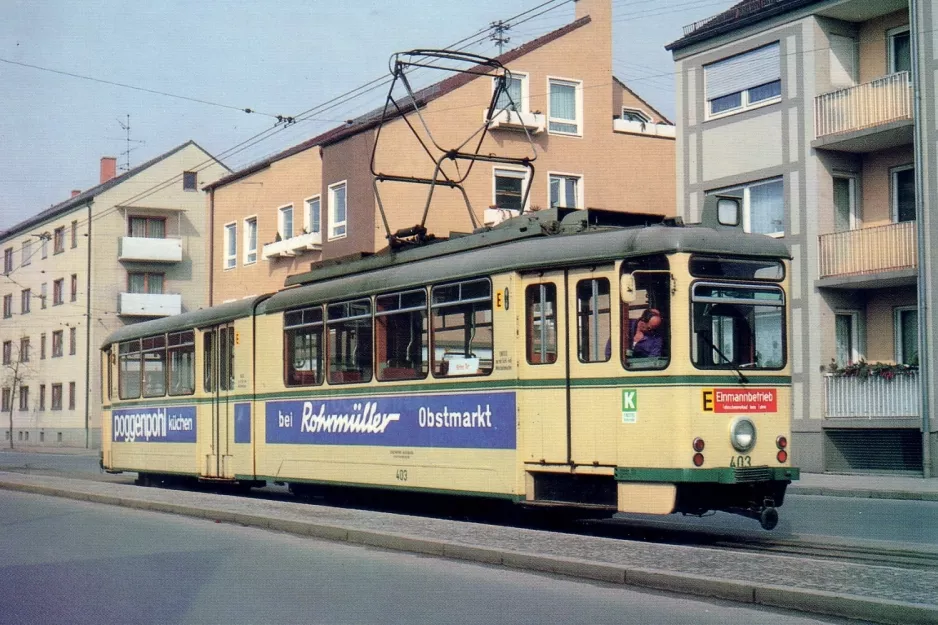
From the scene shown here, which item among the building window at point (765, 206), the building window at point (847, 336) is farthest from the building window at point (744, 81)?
the building window at point (847, 336)

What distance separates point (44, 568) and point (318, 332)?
5.99 metres

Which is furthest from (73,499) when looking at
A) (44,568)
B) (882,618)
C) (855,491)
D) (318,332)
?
(882,618)

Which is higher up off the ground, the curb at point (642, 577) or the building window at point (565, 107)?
the building window at point (565, 107)

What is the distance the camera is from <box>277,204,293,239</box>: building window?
1492 inches

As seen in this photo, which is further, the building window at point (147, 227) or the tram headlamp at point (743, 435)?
the building window at point (147, 227)

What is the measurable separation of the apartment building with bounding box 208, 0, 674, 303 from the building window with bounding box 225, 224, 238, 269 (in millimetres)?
2453

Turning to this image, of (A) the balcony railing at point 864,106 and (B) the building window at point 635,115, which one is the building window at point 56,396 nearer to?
(B) the building window at point 635,115

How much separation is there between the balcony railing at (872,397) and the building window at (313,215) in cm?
1669

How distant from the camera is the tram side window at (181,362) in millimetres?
19453

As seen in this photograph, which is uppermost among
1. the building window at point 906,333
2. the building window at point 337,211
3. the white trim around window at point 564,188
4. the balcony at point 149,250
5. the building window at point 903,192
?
the balcony at point 149,250

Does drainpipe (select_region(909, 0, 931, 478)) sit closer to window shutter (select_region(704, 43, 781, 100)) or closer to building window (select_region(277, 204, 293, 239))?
window shutter (select_region(704, 43, 781, 100))

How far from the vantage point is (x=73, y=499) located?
1827 cm

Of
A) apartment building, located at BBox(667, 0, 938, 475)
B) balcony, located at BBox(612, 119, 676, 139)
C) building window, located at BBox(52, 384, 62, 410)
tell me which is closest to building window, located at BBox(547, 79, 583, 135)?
balcony, located at BBox(612, 119, 676, 139)

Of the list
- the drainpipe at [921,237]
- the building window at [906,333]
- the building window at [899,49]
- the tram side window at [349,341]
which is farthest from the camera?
the building window at [899,49]
